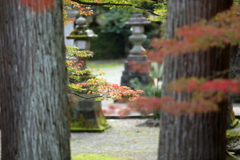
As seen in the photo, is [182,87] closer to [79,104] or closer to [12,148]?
[12,148]

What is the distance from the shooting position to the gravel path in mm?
7238

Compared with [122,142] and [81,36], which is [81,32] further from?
[122,142]

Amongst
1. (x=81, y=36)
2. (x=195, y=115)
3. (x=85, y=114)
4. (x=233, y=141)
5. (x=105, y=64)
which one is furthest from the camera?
(x=105, y=64)

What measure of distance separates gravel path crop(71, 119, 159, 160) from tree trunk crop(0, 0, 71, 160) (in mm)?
2604

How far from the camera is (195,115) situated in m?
3.90

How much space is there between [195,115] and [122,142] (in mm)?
4539

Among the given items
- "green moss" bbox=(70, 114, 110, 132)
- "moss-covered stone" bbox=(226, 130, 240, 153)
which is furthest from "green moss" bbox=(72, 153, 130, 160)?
"green moss" bbox=(70, 114, 110, 132)

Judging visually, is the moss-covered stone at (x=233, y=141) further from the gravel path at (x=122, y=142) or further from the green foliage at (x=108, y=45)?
the green foliage at (x=108, y=45)

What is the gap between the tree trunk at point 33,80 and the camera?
14.0 feet

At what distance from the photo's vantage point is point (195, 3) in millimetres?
3779

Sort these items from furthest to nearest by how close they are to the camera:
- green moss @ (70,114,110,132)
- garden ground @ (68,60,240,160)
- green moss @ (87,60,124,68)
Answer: green moss @ (87,60,124,68) < green moss @ (70,114,110,132) < garden ground @ (68,60,240,160)

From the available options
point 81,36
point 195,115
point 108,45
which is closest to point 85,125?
point 81,36

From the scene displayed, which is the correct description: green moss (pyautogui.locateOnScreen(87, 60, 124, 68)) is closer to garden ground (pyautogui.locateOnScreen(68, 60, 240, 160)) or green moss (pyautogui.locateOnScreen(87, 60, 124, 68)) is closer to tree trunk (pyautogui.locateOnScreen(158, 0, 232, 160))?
garden ground (pyautogui.locateOnScreen(68, 60, 240, 160))

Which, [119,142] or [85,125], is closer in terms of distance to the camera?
[119,142]
